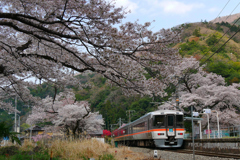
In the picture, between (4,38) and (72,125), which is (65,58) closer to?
(4,38)

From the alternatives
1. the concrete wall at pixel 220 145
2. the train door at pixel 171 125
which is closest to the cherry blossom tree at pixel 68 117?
the train door at pixel 171 125

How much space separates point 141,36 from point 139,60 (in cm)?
80

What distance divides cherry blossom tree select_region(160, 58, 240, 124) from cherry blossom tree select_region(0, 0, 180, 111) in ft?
55.5

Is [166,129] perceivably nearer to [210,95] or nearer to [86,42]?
[86,42]

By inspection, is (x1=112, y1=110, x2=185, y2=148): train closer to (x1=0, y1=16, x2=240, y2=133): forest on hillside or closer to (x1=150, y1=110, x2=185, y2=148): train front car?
(x1=150, y1=110, x2=185, y2=148): train front car

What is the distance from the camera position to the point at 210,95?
1127 inches

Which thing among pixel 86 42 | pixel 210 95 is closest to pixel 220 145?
pixel 86 42

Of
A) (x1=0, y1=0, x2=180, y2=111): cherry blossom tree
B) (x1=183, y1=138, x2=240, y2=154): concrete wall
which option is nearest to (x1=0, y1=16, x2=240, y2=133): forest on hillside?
(x1=183, y1=138, x2=240, y2=154): concrete wall

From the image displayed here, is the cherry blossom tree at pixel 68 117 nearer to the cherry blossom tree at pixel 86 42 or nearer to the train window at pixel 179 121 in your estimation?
the train window at pixel 179 121

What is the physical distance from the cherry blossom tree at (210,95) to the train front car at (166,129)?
10043 millimetres

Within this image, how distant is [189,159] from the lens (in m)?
9.19

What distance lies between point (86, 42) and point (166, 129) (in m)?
9.91

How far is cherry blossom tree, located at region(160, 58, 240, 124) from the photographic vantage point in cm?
2634

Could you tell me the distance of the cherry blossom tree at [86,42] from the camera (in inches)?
257
